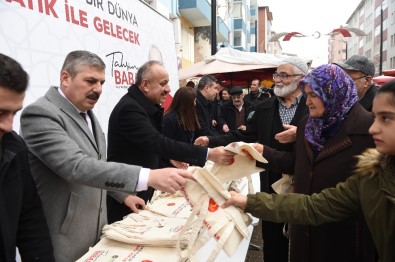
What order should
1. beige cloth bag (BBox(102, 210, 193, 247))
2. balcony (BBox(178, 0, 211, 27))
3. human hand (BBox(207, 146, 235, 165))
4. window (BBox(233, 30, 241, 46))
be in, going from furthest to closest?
window (BBox(233, 30, 241, 46)), balcony (BBox(178, 0, 211, 27)), human hand (BBox(207, 146, 235, 165)), beige cloth bag (BBox(102, 210, 193, 247))

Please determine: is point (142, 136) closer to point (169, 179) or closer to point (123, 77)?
point (169, 179)

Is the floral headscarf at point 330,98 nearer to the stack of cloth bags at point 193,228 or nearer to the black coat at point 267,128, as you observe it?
the stack of cloth bags at point 193,228

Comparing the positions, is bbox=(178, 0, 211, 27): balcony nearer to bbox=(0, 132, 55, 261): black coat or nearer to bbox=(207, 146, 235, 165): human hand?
bbox=(207, 146, 235, 165): human hand

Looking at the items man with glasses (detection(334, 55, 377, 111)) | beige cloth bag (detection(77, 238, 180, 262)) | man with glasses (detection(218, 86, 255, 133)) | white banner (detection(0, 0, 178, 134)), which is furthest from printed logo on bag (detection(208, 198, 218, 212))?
man with glasses (detection(218, 86, 255, 133))

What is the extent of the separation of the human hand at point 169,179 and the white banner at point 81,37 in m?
1.36

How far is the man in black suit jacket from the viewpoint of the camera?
8.43 ft

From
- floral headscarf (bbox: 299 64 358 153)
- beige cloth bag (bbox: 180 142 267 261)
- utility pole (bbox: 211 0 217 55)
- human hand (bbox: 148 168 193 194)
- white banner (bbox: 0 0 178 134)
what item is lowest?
beige cloth bag (bbox: 180 142 267 261)

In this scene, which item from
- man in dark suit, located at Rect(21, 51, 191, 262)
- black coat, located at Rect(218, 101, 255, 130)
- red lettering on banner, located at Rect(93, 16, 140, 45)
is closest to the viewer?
man in dark suit, located at Rect(21, 51, 191, 262)

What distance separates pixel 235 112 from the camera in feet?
27.0

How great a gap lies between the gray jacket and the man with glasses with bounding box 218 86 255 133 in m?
6.18

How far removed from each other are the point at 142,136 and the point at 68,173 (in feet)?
3.12

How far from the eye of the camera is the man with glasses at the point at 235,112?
809 centimetres

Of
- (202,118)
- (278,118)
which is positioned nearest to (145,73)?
(278,118)

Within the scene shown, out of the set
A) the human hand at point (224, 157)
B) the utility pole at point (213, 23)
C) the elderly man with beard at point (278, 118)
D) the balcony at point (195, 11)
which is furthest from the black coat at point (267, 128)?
the balcony at point (195, 11)
